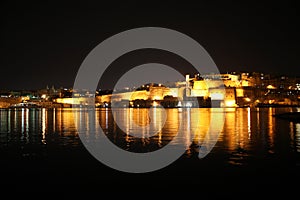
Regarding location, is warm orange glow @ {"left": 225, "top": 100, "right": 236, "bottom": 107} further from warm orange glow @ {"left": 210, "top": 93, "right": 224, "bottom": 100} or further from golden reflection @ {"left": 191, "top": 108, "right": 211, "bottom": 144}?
golden reflection @ {"left": 191, "top": 108, "right": 211, "bottom": 144}

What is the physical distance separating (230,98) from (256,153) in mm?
68958

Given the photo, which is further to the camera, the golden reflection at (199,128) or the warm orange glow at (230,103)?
the warm orange glow at (230,103)

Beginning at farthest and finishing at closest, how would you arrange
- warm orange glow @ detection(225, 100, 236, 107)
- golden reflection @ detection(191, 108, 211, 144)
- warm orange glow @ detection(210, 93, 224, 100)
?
warm orange glow @ detection(210, 93, 224, 100)
warm orange glow @ detection(225, 100, 236, 107)
golden reflection @ detection(191, 108, 211, 144)

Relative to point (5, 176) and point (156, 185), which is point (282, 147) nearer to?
point (156, 185)

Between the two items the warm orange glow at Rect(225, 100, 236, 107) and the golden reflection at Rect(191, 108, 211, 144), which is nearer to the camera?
the golden reflection at Rect(191, 108, 211, 144)

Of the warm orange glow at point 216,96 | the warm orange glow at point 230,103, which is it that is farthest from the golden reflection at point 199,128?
the warm orange glow at point 216,96

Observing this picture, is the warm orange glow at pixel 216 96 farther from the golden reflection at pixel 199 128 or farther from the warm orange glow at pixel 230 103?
the golden reflection at pixel 199 128

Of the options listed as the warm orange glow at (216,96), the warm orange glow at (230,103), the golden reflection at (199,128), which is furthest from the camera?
the warm orange glow at (216,96)

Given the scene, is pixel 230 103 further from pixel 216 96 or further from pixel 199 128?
pixel 199 128

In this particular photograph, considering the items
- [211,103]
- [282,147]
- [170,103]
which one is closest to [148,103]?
[170,103]

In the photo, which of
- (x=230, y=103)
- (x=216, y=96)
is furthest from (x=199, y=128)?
(x=216, y=96)

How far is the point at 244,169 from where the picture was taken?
23.2 feet

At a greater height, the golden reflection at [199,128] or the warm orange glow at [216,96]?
the warm orange glow at [216,96]

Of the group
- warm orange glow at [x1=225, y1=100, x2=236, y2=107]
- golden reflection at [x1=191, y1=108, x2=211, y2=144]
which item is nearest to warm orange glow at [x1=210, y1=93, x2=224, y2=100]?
warm orange glow at [x1=225, y1=100, x2=236, y2=107]
